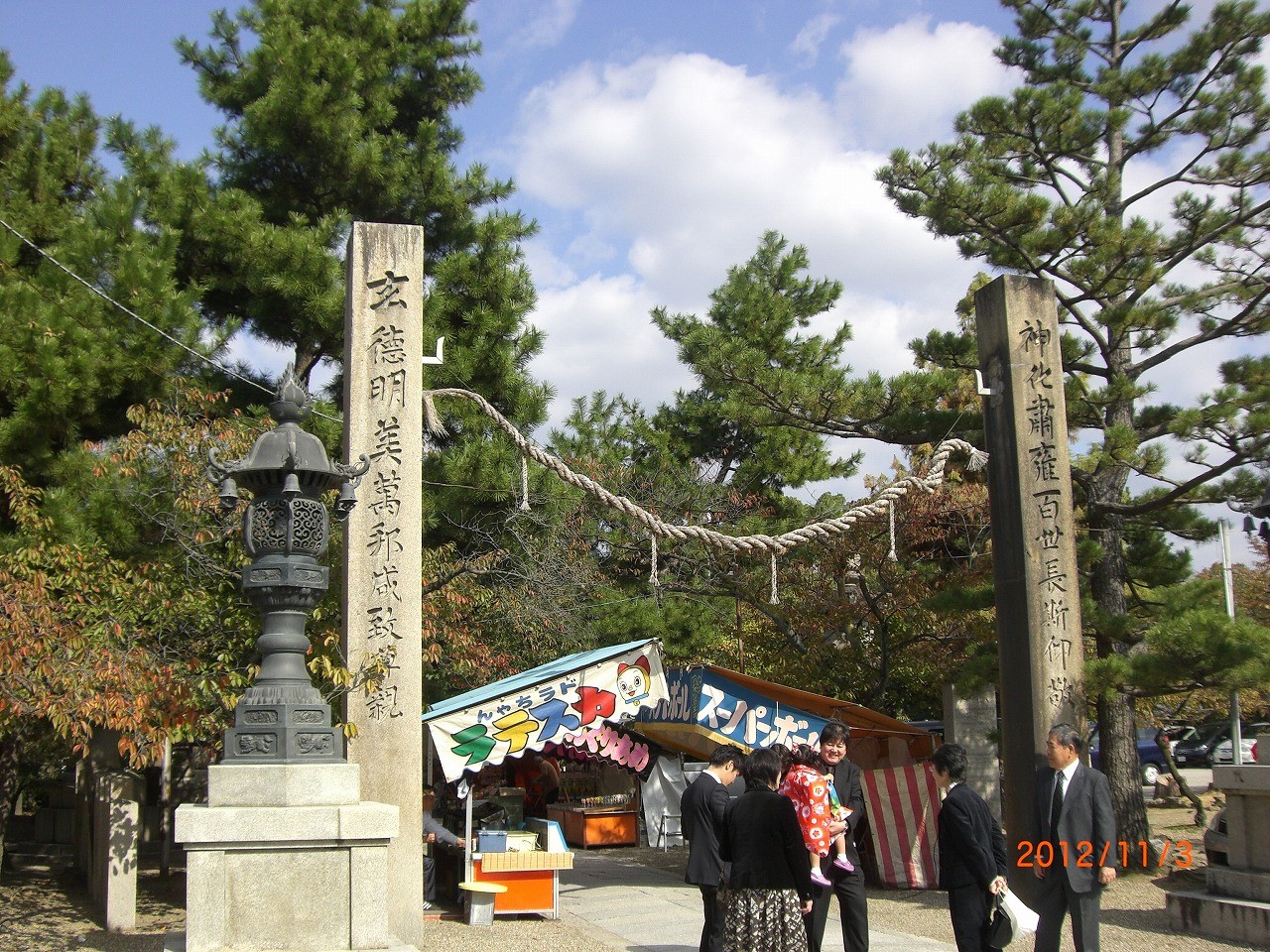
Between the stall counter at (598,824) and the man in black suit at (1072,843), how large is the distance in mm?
10692

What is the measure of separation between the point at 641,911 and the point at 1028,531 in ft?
17.6

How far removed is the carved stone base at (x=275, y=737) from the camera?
5871 mm

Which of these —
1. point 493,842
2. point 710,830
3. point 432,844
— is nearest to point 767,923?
point 710,830

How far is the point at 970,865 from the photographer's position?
250 inches

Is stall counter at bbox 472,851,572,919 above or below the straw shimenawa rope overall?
below

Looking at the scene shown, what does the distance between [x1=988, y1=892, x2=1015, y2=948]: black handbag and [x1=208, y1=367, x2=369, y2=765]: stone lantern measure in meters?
3.81

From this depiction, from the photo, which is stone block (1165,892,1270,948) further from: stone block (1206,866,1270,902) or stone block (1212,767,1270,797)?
stone block (1212,767,1270,797)

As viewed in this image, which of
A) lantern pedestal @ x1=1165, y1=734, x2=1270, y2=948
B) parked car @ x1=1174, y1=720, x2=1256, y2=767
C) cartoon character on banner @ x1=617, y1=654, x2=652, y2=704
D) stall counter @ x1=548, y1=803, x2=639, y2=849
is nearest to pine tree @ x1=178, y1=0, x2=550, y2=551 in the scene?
cartoon character on banner @ x1=617, y1=654, x2=652, y2=704

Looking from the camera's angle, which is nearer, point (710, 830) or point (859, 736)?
point (710, 830)

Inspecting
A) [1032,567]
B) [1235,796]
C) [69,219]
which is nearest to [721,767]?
[1032,567]

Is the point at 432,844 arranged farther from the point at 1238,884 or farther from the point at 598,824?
the point at 1238,884

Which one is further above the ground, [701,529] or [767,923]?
[701,529]

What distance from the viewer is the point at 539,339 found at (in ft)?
47.1

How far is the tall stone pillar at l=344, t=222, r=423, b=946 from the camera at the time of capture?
857 cm
